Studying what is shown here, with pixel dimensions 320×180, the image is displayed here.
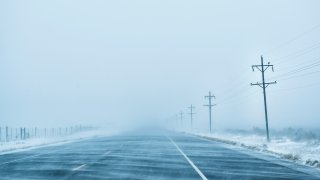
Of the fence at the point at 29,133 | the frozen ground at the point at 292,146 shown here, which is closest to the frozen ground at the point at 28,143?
the fence at the point at 29,133

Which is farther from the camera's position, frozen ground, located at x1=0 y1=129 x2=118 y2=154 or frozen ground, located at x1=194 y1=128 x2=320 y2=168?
frozen ground, located at x1=0 y1=129 x2=118 y2=154

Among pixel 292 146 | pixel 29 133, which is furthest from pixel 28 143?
pixel 29 133

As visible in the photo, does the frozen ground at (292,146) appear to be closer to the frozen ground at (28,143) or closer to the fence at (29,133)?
the frozen ground at (28,143)

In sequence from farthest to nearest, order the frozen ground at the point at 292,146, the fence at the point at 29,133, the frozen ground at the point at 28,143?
the fence at the point at 29,133
the frozen ground at the point at 28,143
the frozen ground at the point at 292,146

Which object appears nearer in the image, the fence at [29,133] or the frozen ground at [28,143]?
the frozen ground at [28,143]

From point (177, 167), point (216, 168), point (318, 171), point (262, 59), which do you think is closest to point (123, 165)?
point (177, 167)

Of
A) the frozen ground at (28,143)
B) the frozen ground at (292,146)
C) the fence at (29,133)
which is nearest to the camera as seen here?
the frozen ground at (292,146)

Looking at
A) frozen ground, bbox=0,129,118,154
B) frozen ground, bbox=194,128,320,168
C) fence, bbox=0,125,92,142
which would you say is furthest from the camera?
fence, bbox=0,125,92,142

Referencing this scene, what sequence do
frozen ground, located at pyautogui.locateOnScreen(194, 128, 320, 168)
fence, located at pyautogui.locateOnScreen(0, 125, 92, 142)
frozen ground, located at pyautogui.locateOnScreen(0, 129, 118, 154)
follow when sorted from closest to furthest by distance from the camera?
frozen ground, located at pyautogui.locateOnScreen(194, 128, 320, 168) → frozen ground, located at pyautogui.locateOnScreen(0, 129, 118, 154) → fence, located at pyautogui.locateOnScreen(0, 125, 92, 142)

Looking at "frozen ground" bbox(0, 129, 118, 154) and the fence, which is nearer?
"frozen ground" bbox(0, 129, 118, 154)

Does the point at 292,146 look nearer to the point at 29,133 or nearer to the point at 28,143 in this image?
the point at 28,143

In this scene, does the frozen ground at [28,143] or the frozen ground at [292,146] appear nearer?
the frozen ground at [292,146]

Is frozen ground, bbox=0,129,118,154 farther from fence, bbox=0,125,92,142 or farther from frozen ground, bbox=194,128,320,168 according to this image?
frozen ground, bbox=194,128,320,168

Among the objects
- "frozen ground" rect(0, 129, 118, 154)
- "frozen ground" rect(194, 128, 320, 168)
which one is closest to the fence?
"frozen ground" rect(0, 129, 118, 154)
